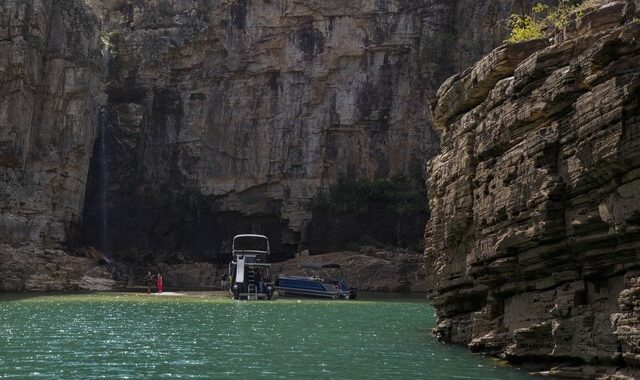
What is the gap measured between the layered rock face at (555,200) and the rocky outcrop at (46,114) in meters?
46.7

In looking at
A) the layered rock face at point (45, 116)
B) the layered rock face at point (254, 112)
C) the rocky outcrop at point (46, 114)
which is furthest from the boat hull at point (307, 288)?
the rocky outcrop at point (46, 114)

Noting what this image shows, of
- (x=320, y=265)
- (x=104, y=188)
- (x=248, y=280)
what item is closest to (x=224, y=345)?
(x=248, y=280)

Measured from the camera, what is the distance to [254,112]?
76.9 metres

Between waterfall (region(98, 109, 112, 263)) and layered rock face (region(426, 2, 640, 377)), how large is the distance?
53.6 metres

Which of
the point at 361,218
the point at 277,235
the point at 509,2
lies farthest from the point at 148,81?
the point at 509,2

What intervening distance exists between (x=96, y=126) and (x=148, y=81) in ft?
27.1

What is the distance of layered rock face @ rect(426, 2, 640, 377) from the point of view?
50.5 ft

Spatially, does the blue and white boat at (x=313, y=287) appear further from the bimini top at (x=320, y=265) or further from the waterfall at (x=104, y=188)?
the waterfall at (x=104, y=188)

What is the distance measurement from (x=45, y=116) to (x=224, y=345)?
156 ft

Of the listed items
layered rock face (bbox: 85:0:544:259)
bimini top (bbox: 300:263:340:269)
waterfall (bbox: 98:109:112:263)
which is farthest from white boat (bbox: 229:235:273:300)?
waterfall (bbox: 98:109:112:263)

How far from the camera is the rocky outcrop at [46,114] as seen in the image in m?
62.2

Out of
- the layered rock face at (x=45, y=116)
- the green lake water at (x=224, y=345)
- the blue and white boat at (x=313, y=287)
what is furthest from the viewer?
the layered rock face at (x=45, y=116)

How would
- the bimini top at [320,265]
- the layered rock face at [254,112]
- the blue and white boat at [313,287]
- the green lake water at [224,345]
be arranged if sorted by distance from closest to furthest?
the green lake water at [224,345] → the blue and white boat at [313,287] → the bimini top at [320,265] → the layered rock face at [254,112]

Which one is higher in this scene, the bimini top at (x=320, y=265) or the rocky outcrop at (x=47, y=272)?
the bimini top at (x=320, y=265)
